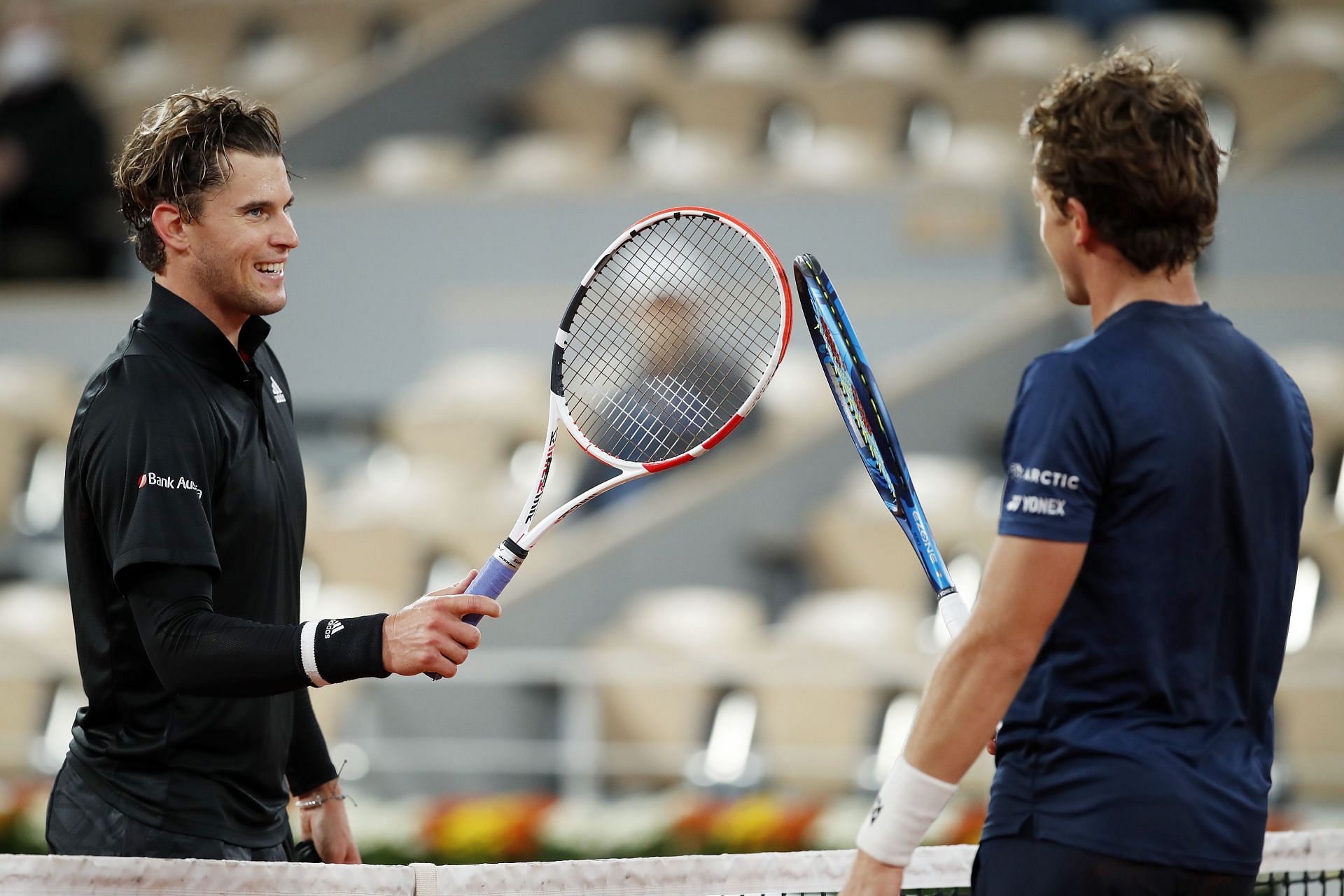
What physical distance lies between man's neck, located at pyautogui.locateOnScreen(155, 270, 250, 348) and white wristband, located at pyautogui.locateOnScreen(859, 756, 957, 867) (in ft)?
3.85

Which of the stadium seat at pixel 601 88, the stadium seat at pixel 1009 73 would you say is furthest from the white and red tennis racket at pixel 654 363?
the stadium seat at pixel 601 88

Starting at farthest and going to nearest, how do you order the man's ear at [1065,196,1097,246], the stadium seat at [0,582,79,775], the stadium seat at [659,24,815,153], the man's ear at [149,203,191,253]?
the stadium seat at [659,24,815,153], the stadium seat at [0,582,79,775], the man's ear at [149,203,191,253], the man's ear at [1065,196,1097,246]

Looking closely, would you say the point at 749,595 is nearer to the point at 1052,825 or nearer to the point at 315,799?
the point at 315,799

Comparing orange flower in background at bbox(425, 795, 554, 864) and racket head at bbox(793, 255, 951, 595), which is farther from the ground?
racket head at bbox(793, 255, 951, 595)

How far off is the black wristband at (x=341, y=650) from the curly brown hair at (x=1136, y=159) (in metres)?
1.01

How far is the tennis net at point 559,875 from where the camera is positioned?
84.6 inches

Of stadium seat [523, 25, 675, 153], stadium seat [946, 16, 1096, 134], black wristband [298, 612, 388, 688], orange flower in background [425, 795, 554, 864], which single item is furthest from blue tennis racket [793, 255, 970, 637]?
stadium seat [523, 25, 675, 153]

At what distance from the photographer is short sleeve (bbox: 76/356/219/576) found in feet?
7.26

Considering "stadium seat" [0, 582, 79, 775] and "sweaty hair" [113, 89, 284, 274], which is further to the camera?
"stadium seat" [0, 582, 79, 775]

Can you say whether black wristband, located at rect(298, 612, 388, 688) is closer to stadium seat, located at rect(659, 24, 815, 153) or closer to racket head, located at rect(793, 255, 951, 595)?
racket head, located at rect(793, 255, 951, 595)

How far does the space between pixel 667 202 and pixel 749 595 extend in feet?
6.95

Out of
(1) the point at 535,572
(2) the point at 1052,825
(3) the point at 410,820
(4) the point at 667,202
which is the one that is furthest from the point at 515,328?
(2) the point at 1052,825

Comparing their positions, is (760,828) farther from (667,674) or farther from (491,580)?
(491,580)

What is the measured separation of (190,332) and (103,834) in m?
0.69
